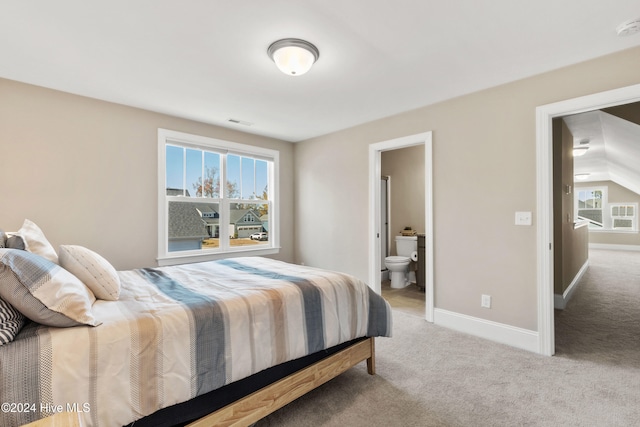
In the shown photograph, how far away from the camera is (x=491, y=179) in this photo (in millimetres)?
2896

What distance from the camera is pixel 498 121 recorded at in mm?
2842

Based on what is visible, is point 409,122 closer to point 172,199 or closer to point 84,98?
point 172,199

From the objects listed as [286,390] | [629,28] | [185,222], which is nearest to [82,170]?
[185,222]

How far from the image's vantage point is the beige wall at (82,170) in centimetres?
269

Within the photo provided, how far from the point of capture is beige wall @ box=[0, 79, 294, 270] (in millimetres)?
2688

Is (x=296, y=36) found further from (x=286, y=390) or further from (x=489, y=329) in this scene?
(x=489, y=329)

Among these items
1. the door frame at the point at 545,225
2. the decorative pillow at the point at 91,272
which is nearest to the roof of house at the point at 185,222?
the decorative pillow at the point at 91,272

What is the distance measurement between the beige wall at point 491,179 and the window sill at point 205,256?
2.30m

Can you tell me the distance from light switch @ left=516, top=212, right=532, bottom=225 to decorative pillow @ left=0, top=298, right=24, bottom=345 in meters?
3.45

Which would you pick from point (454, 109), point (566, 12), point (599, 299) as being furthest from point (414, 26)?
point (599, 299)

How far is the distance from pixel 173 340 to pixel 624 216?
43.4ft

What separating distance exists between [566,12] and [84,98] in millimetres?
4179

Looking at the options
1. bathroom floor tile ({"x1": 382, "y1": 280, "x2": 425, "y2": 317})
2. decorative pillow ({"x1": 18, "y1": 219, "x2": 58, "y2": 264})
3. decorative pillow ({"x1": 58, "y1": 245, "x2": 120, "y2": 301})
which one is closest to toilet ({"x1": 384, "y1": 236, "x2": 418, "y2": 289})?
bathroom floor tile ({"x1": 382, "y1": 280, "x2": 425, "y2": 317})

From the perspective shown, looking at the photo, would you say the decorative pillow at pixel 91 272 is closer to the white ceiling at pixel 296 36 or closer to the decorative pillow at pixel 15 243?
the decorative pillow at pixel 15 243
